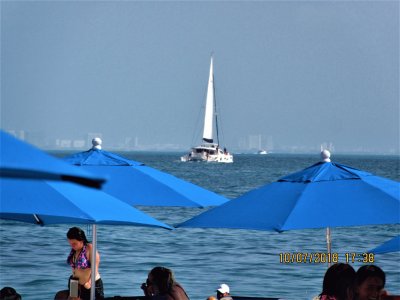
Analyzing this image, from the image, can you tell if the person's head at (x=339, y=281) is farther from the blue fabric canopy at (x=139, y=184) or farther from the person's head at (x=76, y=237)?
the person's head at (x=76, y=237)

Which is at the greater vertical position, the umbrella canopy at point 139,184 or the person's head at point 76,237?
the umbrella canopy at point 139,184

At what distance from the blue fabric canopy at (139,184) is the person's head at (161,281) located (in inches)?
47.3

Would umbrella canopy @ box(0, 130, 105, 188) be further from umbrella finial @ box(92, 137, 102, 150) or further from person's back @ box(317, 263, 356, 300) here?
umbrella finial @ box(92, 137, 102, 150)

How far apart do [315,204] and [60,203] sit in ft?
6.37

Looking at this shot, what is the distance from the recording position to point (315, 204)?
7.42m

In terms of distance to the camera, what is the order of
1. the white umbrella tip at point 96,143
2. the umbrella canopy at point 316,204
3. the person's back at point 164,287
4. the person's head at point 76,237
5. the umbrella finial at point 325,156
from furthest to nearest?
the white umbrella tip at point 96,143
the person's head at point 76,237
the umbrella finial at point 325,156
the person's back at point 164,287
the umbrella canopy at point 316,204

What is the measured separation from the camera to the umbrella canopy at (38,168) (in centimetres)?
345

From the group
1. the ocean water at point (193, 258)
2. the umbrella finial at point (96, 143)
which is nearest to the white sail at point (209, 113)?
the ocean water at point (193, 258)

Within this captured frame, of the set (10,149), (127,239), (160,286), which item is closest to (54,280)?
(127,239)

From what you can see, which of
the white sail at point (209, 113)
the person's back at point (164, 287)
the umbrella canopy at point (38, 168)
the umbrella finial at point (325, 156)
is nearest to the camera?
A: the umbrella canopy at point (38, 168)

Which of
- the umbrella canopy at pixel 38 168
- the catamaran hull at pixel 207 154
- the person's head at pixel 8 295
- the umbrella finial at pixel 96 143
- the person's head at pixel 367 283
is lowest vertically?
the person's head at pixel 8 295

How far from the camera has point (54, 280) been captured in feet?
Answer: 61.1
